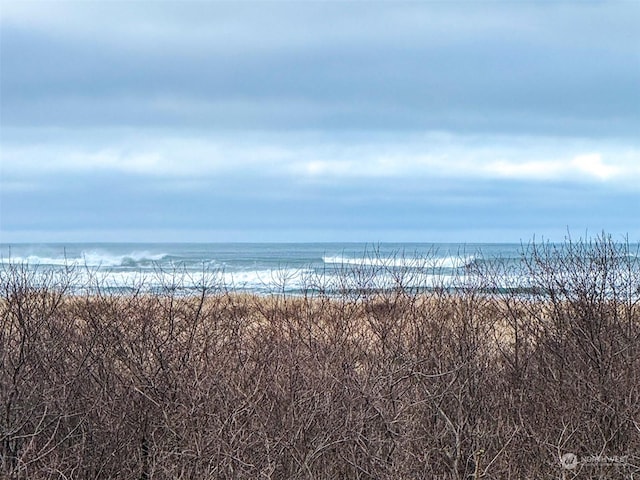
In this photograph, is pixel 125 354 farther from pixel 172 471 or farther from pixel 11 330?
pixel 172 471

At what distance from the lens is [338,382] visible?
1317 cm

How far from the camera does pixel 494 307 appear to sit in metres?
15.7

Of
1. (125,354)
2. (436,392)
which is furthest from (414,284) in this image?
(125,354)

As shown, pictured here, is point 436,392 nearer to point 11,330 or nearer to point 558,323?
point 558,323

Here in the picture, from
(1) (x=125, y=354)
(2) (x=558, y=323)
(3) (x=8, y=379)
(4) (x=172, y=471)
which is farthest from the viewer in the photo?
(2) (x=558, y=323)

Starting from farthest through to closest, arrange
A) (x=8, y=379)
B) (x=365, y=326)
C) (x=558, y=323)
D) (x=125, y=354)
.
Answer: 1. (x=365, y=326)
2. (x=558, y=323)
3. (x=125, y=354)
4. (x=8, y=379)

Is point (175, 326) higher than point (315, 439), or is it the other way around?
point (175, 326)

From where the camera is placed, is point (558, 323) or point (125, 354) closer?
point (125, 354)

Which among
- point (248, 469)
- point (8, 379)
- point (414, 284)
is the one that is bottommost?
point (248, 469)

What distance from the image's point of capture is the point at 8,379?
12609 millimetres

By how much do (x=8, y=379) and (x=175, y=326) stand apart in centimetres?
294

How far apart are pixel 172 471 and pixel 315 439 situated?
221 centimetres

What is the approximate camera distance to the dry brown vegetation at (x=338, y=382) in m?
12.3

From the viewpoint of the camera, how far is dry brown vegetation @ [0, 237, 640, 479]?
484 inches
